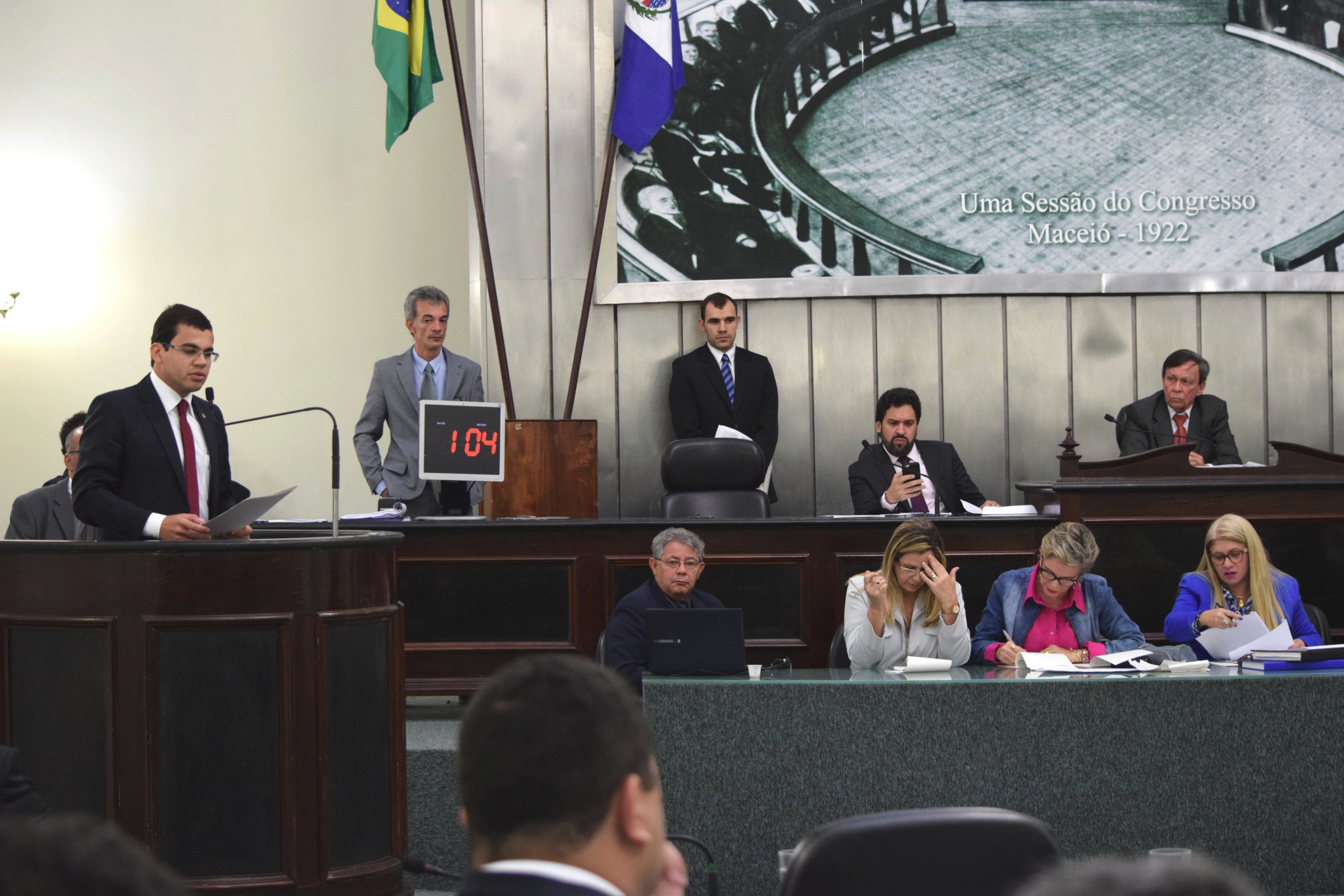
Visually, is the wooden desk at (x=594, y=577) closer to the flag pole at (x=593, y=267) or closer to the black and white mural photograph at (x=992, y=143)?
the flag pole at (x=593, y=267)

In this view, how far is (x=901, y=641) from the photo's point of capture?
371cm

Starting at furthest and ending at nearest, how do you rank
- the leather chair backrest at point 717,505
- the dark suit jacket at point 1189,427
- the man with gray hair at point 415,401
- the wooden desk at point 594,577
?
the dark suit jacket at point 1189,427, the man with gray hair at point 415,401, the leather chair backrest at point 717,505, the wooden desk at point 594,577

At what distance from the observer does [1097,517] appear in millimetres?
4617

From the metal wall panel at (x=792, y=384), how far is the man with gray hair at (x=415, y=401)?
1.67 metres

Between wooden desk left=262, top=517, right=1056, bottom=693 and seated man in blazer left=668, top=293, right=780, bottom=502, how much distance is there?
130 centimetres

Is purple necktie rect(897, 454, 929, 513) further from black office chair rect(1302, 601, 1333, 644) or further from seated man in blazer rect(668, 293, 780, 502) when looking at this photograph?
black office chair rect(1302, 601, 1333, 644)

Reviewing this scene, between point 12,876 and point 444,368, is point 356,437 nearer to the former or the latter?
point 444,368

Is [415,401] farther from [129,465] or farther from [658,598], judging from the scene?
[129,465]

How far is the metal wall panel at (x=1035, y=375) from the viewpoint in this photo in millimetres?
6367

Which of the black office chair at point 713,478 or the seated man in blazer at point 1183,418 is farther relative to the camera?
the seated man in blazer at point 1183,418

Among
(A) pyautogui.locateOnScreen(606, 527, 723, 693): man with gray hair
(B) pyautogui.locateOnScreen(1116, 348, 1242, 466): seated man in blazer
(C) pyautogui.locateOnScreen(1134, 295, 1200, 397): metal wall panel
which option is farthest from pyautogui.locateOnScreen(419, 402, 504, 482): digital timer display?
(C) pyautogui.locateOnScreen(1134, 295, 1200, 397): metal wall panel

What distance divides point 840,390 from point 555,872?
559 cm

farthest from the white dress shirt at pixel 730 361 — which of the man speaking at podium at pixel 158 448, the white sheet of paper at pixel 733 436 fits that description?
the man speaking at podium at pixel 158 448

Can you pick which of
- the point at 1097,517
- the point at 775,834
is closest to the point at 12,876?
the point at 775,834
